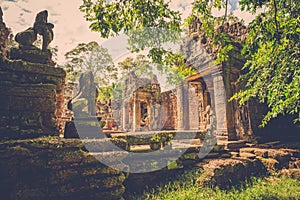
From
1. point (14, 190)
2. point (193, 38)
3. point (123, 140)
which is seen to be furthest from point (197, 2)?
point (193, 38)

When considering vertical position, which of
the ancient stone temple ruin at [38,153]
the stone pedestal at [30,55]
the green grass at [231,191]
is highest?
the stone pedestal at [30,55]

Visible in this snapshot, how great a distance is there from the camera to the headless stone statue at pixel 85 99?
21.9ft

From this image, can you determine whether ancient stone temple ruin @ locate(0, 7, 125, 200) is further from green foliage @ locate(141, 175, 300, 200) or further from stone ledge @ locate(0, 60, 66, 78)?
green foliage @ locate(141, 175, 300, 200)

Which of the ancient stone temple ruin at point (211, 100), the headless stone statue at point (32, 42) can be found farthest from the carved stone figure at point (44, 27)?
the ancient stone temple ruin at point (211, 100)

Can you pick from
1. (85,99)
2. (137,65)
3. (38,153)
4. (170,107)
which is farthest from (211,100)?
(137,65)

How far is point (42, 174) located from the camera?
171 inches

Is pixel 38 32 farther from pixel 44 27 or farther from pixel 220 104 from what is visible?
pixel 220 104

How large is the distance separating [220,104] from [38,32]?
25.5 feet

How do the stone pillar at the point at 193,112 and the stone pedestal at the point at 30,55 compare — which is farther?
the stone pillar at the point at 193,112

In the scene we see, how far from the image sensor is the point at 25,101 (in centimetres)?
582

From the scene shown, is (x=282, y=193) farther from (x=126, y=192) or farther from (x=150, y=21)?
(x=150, y=21)

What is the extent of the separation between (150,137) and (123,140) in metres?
1.08

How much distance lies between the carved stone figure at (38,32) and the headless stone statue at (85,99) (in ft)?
5.79

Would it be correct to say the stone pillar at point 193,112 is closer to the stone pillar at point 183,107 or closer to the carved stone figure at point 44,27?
the stone pillar at point 183,107
